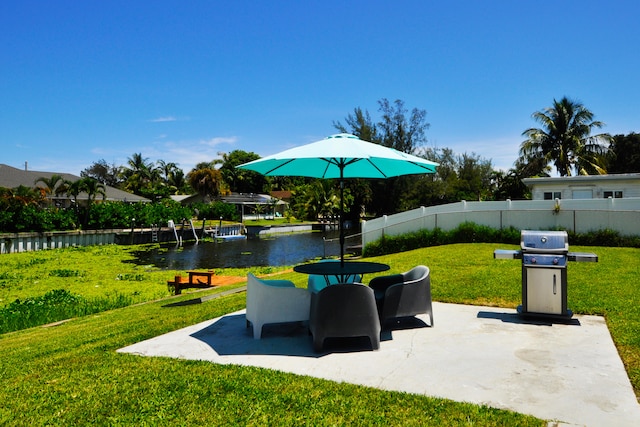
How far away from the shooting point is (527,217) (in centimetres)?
1457

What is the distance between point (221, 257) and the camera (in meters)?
27.1

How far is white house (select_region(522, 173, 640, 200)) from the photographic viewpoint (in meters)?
20.3

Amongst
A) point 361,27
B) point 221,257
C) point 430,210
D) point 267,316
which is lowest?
point 221,257

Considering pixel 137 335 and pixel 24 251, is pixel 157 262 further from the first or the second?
pixel 137 335

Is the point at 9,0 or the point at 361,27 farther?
the point at 361,27

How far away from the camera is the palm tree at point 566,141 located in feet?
125

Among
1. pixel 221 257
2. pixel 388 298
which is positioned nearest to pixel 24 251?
pixel 221 257

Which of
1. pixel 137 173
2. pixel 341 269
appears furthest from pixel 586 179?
pixel 137 173

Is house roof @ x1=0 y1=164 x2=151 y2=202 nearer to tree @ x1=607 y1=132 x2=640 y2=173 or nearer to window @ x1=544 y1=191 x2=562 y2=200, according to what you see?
window @ x1=544 y1=191 x2=562 y2=200

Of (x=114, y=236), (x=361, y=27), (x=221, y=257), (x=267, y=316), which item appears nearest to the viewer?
(x=267, y=316)

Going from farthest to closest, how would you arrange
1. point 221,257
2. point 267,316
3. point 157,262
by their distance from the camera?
point 221,257 < point 157,262 < point 267,316

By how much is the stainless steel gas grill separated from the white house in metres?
17.4

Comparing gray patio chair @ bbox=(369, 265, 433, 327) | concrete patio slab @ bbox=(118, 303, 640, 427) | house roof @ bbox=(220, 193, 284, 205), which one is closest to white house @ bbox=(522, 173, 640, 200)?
concrete patio slab @ bbox=(118, 303, 640, 427)

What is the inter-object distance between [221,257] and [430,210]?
15.0 metres
